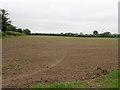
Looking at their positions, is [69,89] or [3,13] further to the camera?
[3,13]

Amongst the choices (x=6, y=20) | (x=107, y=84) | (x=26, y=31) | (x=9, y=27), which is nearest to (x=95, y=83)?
(x=107, y=84)

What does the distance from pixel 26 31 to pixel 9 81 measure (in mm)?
78195

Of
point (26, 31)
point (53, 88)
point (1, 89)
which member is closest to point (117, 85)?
point (53, 88)

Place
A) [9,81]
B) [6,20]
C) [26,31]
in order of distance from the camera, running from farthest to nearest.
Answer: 1. [26,31]
2. [6,20]
3. [9,81]

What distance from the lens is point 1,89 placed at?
4965 millimetres

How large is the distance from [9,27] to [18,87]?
5261 centimetres

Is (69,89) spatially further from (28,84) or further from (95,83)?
(28,84)

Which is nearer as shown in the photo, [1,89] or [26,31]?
[1,89]

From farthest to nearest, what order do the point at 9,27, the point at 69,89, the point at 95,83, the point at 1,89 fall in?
1. the point at 9,27
2. the point at 95,83
3. the point at 1,89
4. the point at 69,89

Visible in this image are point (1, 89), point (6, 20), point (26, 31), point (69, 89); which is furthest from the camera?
point (26, 31)

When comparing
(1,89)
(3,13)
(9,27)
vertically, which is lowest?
(1,89)

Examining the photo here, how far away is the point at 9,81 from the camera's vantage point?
5812mm

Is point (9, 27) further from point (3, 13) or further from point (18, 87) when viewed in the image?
point (18, 87)

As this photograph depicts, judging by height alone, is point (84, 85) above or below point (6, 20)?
below
